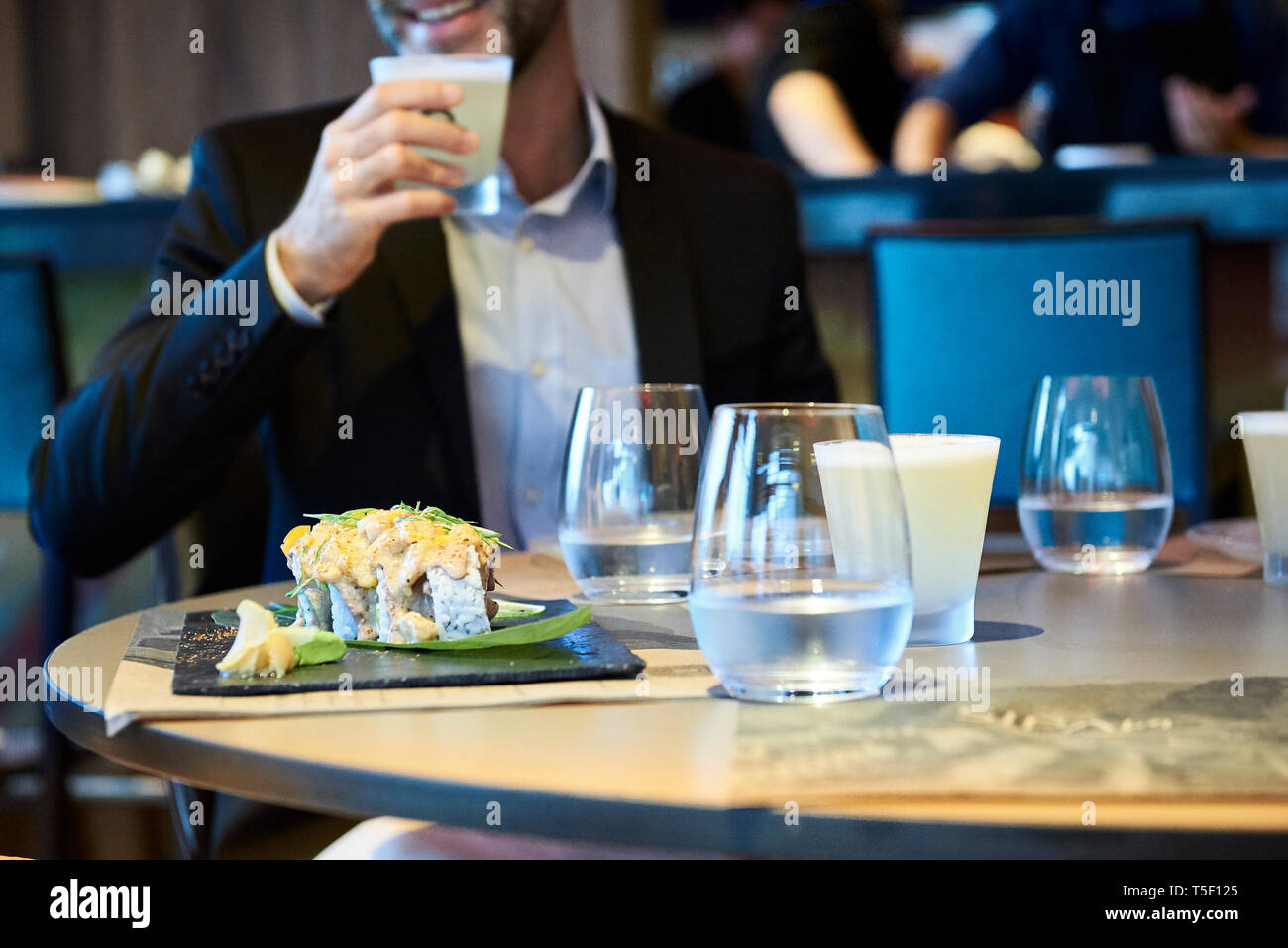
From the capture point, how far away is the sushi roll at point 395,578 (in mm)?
757

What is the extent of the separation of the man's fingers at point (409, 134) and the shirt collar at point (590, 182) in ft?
1.62

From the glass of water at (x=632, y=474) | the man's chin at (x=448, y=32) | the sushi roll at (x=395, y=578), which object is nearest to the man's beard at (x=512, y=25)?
the man's chin at (x=448, y=32)

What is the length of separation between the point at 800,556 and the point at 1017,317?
58.7 inches

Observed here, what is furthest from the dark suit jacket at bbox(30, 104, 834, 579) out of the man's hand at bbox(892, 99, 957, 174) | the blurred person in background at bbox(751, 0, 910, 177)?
the man's hand at bbox(892, 99, 957, 174)

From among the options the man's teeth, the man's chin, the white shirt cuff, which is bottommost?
the white shirt cuff

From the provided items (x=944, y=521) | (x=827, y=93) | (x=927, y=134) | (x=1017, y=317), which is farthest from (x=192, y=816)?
(x=927, y=134)

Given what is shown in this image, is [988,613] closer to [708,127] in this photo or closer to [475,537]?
[475,537]

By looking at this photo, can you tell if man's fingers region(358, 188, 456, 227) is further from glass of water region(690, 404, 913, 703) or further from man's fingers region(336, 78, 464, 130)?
glass of water region(690, 404, 913, 703)

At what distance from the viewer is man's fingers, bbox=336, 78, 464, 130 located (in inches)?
49.0

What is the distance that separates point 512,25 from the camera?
1708 millimetres

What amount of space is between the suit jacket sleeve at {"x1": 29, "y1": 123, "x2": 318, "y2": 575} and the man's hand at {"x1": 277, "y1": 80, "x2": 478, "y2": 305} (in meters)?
0.05

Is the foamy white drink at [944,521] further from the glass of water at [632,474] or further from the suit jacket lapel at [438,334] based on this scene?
the suit jacket lapel at [438,334]

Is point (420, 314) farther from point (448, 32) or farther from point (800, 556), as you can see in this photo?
point (800, 556)
